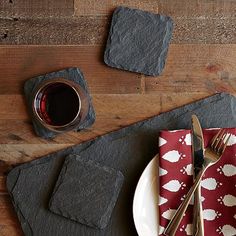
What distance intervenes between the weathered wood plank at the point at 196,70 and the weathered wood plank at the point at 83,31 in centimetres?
2

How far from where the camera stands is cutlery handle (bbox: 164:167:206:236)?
808mm

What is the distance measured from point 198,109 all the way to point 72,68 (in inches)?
8.2

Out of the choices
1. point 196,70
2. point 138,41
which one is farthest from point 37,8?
point 196,70

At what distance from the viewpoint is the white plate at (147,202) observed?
829 mm

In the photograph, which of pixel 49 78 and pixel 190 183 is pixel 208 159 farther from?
pixel 49 78

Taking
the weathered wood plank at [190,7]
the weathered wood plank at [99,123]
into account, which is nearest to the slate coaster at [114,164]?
the weathered wood plank at [99,123]

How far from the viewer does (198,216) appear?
0.81 m

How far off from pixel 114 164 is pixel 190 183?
123 millimetres

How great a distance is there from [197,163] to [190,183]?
34 millimetres

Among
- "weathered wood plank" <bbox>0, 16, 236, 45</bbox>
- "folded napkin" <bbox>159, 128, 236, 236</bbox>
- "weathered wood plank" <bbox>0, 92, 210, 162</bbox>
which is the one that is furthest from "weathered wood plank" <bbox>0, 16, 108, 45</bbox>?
"folded napkin" <bbox>159, 128, 236, 236</bbox>

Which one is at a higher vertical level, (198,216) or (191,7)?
(191,7)

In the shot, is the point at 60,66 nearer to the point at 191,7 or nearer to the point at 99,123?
the point at 99,123

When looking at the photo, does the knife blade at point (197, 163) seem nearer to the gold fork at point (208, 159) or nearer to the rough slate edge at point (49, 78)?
the gold fork at point (208, 159)

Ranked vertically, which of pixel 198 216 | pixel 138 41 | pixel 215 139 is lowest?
pixel 198 216
